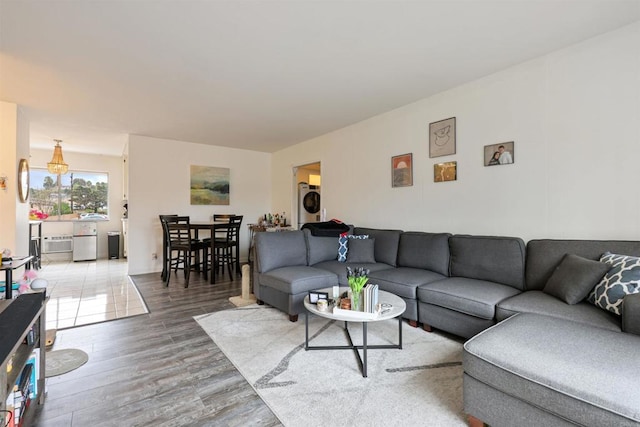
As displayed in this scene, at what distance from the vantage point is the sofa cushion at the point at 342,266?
3.29 meters

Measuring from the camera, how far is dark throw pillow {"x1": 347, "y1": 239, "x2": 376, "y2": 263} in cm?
375

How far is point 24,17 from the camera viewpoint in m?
2.14

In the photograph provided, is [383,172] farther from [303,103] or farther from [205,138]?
[205,138]

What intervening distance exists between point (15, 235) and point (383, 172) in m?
5.14

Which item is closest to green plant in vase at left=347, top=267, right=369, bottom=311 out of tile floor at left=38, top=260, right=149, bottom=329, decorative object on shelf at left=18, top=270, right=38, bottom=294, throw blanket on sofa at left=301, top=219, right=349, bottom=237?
throw blanket on sofa at left=301, top=219, right=349, bottom=237

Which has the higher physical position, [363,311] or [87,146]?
[87,146]

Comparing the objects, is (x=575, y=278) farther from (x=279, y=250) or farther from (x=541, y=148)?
(x=279, y=250)

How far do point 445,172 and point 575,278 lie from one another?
1762 mm

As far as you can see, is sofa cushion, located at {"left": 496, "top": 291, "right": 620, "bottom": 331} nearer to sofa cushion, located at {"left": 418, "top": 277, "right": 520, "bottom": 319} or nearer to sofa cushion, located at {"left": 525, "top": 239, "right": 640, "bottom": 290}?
sofa cushion, located at {"left": 418, "top": 277, "right": 520, "bottom": 319}

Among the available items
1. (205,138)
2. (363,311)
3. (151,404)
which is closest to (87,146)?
(205,138)

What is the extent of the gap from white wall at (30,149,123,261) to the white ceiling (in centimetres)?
337

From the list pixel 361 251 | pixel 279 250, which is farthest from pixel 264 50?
pixel 361 251

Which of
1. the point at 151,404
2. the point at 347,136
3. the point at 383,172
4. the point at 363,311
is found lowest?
the point at 151,404

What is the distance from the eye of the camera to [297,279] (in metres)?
3.01
